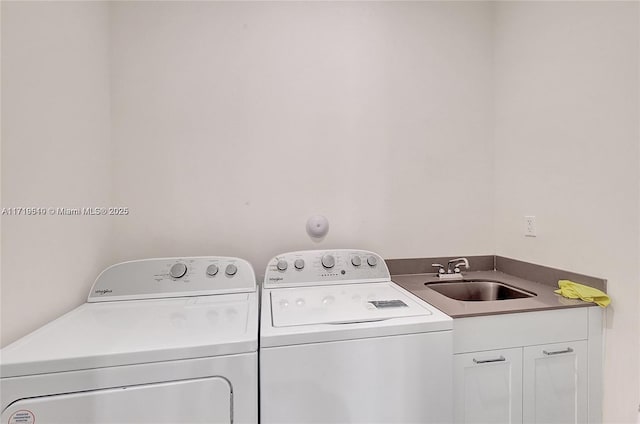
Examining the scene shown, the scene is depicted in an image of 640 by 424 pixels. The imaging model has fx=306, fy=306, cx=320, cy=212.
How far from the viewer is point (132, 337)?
914 millimetres

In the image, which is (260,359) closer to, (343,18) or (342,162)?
(342,162)

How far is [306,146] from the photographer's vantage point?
167 cm

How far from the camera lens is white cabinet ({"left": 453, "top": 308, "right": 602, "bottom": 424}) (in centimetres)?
115

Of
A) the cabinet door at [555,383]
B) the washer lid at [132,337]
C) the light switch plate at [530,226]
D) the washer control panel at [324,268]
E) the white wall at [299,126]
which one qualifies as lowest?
the cabinet door at [555,383]

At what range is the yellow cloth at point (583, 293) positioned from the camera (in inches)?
47.9

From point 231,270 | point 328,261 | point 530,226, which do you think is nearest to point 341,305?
point 328,261

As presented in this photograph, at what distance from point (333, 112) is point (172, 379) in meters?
1.40

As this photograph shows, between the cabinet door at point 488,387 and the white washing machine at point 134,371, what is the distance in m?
0.77

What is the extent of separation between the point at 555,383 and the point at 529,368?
0.48 feet

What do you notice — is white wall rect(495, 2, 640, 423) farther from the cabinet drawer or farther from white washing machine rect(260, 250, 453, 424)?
white washing machine rect(260, 250, 453, 424)

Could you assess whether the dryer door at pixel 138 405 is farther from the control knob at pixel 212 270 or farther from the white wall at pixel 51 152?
the control knob at pixel 212 270

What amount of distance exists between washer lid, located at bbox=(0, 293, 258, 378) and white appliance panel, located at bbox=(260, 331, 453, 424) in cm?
15

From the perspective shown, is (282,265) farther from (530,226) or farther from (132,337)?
(530,226)

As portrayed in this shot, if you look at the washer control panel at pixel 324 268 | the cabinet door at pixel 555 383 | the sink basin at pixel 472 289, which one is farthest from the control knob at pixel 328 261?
the cabinet door at pixel 555 383
